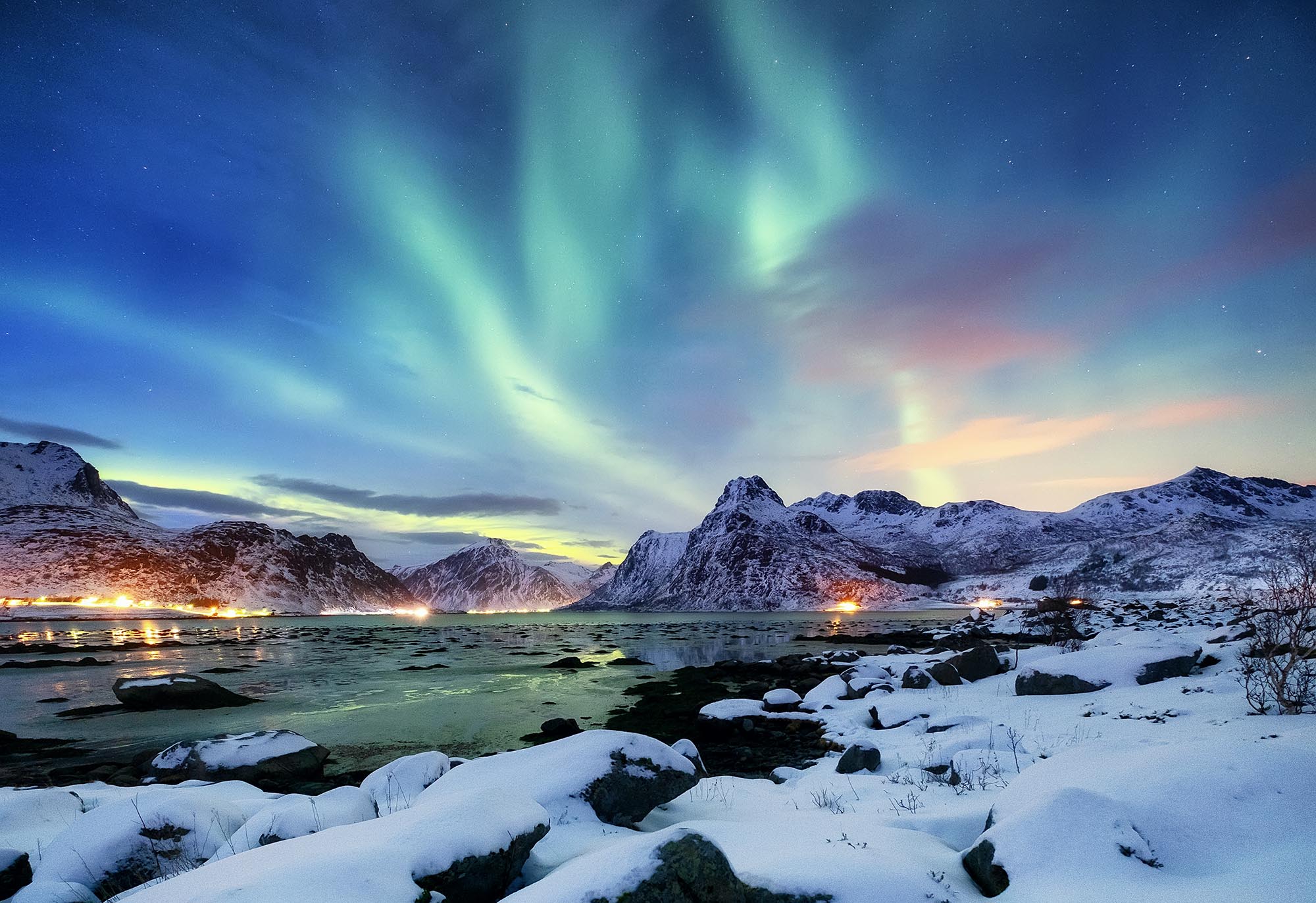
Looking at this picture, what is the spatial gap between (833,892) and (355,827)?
5093 millimetres

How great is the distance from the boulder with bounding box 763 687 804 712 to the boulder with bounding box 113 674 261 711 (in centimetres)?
2367

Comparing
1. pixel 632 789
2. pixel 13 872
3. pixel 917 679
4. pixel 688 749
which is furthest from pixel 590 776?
pixel 917 679

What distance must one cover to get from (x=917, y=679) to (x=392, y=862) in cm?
2084

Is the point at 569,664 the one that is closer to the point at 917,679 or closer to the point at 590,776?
the point at 917,679

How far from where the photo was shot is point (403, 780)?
33.8 feet

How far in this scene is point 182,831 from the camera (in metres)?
7.90

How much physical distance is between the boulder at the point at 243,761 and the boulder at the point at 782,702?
14939 mm

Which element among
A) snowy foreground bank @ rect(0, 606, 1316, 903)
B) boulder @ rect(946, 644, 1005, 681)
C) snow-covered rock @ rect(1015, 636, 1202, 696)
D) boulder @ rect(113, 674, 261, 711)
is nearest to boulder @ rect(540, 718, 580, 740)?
snowy foreground bank @ rect(0, 606, 1316, 903)

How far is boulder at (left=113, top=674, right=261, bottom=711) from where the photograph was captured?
24.6 m

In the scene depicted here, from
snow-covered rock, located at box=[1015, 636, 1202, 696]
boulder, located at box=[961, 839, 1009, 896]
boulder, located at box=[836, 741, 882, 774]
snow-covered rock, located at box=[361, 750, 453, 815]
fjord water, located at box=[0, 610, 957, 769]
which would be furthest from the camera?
fjord water, located at box=[0, 610, 957, 769]

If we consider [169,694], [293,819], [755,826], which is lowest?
[169,694]

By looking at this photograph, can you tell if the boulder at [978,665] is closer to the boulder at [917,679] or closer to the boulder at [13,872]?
the boulder at [917,679]

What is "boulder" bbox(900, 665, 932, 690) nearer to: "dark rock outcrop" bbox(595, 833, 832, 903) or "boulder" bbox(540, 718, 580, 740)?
"boulder" bbox(540, 718, 580, 740)

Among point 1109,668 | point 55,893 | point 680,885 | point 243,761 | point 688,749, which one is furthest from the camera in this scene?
point 1109,668
